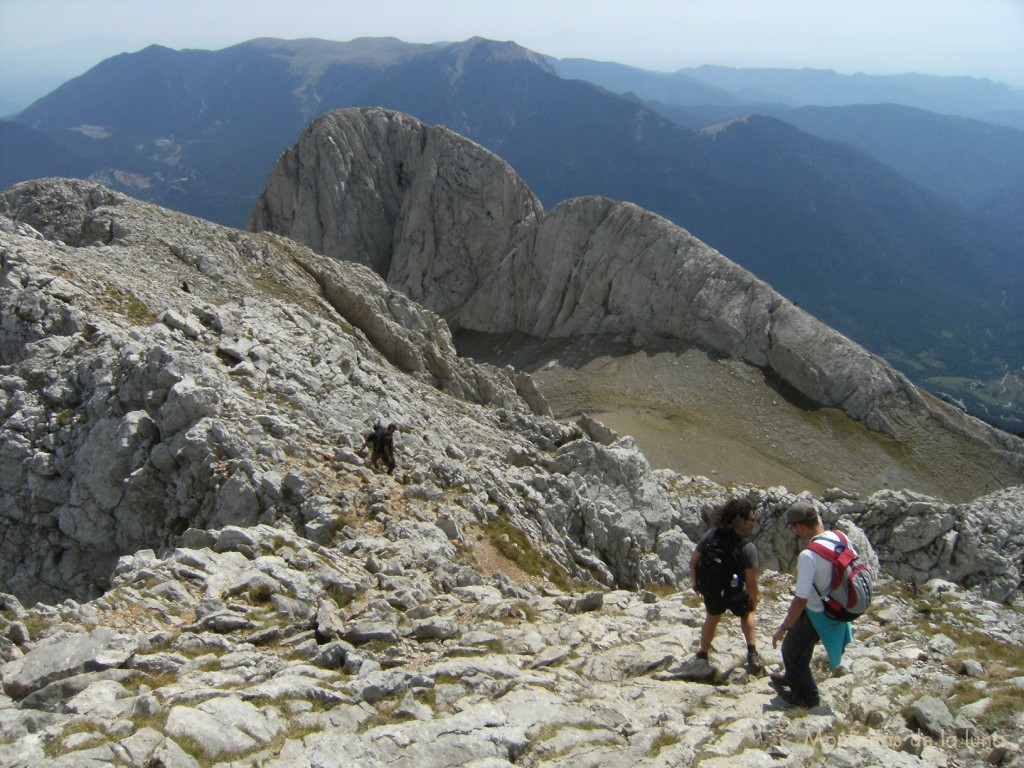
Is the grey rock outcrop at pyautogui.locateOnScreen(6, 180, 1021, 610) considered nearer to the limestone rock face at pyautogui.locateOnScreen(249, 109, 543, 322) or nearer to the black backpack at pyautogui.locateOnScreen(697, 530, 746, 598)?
the black backpack at pyautogui.locateOnScreen(697, 530, 746, 598)

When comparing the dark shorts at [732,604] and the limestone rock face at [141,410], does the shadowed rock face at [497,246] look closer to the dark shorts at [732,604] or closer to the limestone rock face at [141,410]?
the limestone rock face at [141,410]

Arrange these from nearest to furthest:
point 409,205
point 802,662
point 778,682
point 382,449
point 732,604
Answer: point 802,662
point 778,682
point 732,604
point 382,449
point 409,205

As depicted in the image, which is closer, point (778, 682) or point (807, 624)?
point (807, 624)

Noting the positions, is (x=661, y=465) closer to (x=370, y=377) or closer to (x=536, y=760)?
(x=370, y=377)

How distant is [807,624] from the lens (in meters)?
11.2

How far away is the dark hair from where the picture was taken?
12.1 metres

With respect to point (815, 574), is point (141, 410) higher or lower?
lower

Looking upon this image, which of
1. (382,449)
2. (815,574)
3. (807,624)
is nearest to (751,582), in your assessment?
(807,624)

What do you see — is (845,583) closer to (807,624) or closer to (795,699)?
(807,624)

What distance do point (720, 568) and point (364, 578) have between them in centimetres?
792

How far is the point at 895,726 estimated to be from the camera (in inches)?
410

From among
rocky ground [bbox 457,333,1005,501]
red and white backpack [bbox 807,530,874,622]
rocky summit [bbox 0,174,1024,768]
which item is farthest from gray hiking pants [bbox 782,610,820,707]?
rocky ground [bbox 457,333,1005,501]

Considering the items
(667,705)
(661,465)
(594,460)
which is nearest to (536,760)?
(667,705)

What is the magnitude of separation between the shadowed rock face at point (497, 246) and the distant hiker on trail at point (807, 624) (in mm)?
68857
